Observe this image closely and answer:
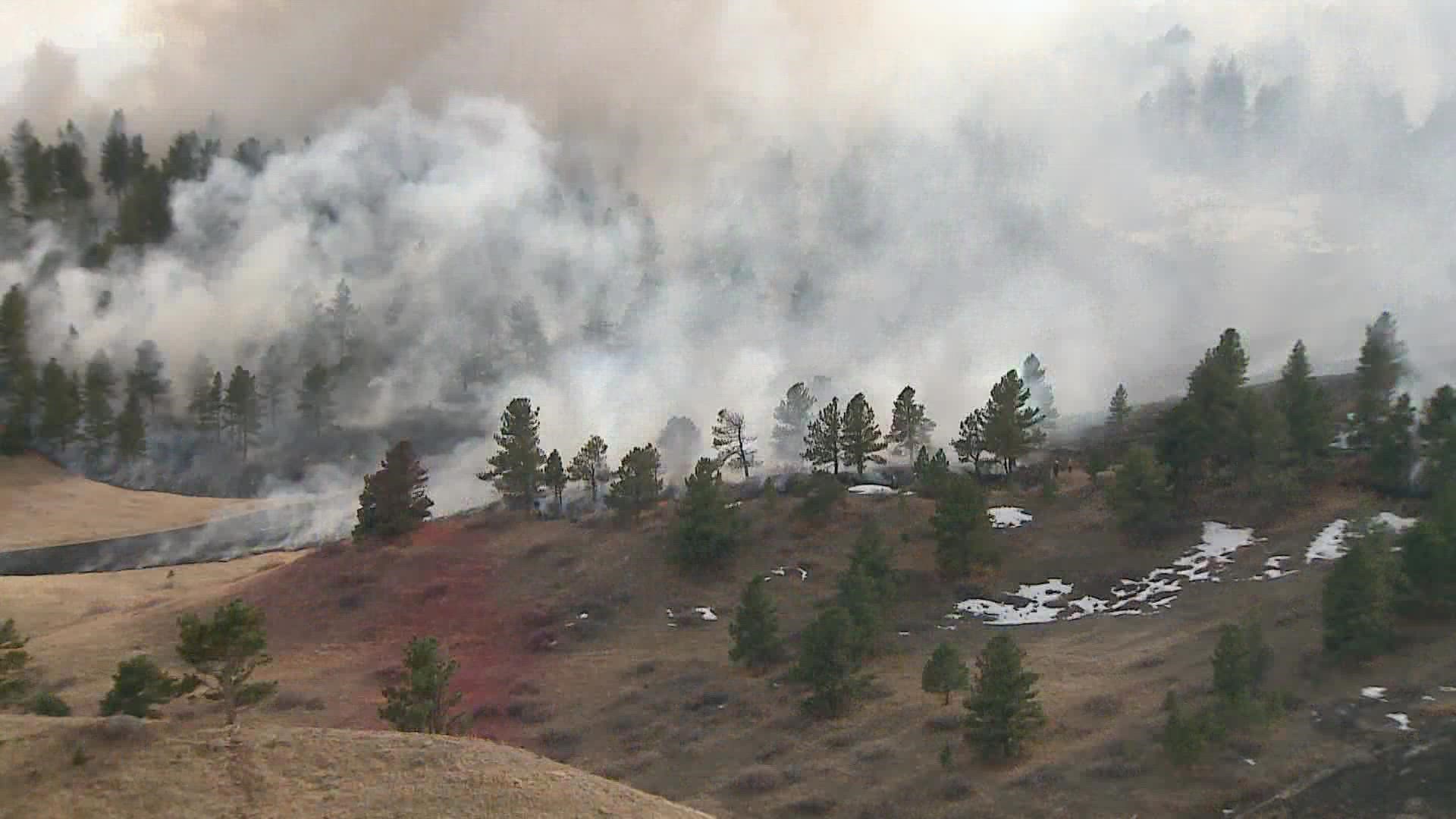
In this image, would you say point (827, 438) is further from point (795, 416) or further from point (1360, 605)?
point (1360, 605)

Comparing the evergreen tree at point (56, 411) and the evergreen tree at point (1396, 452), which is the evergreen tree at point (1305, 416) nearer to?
the evergreen tree at point (1396, 452)

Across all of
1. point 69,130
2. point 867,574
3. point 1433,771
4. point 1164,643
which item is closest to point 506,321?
point 69,130

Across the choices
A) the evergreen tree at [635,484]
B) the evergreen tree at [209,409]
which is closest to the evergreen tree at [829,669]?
the evergreen tree at [635,484]

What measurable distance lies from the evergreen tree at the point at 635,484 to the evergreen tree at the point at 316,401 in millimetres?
69578

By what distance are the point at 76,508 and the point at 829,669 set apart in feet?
333

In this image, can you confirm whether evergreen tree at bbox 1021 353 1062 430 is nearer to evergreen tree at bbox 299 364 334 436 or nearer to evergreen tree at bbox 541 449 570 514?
evergreen tree at bbox 541 449 570 514

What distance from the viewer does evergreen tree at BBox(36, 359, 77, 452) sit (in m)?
132

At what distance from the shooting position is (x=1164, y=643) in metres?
63.3

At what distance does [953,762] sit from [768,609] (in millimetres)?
19219

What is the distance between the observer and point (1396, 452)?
80188 mm

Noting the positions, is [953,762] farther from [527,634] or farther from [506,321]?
[506,321]

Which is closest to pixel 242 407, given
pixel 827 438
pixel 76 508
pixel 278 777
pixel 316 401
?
pixel 316 401

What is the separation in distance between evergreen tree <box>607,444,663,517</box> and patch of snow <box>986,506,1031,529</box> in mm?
30207

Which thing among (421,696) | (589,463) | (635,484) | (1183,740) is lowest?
(1183,740)
